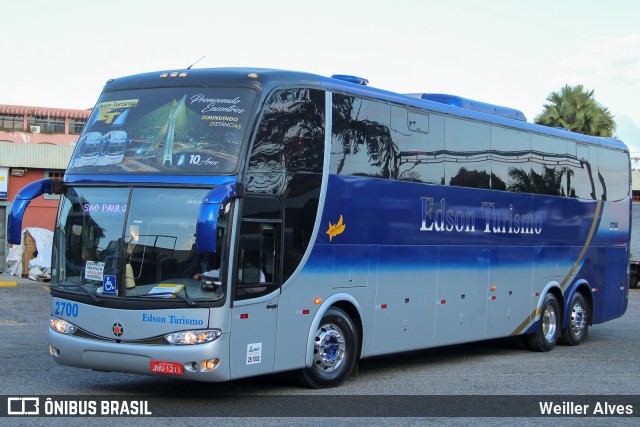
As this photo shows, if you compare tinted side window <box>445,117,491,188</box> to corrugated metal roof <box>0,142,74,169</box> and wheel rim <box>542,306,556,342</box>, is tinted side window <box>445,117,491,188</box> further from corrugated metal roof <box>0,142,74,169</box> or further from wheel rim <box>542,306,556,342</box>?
corrugated metal roof <box>0,142,74,169</box>

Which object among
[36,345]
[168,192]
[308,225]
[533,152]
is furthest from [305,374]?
[533,152]

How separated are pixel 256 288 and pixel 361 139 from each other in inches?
109

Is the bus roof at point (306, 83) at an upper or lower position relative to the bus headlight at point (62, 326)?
upper

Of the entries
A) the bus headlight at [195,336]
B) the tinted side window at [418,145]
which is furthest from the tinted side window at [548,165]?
the bus headlight at [195,336]

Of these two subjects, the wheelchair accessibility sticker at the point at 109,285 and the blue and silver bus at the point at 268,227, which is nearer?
the blue and silver bus at the point at 268,227

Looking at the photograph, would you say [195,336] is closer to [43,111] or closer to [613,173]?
[613,173]

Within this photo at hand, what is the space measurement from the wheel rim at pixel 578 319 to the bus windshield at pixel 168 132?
31.6 ft

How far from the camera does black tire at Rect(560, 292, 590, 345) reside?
58.9 feet

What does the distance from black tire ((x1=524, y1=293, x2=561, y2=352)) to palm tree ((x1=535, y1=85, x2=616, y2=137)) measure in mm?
25538

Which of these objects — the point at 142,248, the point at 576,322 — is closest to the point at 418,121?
the point at 142,248

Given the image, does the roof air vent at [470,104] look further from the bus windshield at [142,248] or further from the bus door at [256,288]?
the bus windshield at [142,248]

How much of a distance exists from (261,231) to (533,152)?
7.45 meters

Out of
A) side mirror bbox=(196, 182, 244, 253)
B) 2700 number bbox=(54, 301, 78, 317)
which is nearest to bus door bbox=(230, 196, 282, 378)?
side mirror bbox=(196, 182, 244, 253)

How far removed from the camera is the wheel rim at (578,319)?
59.1ft
